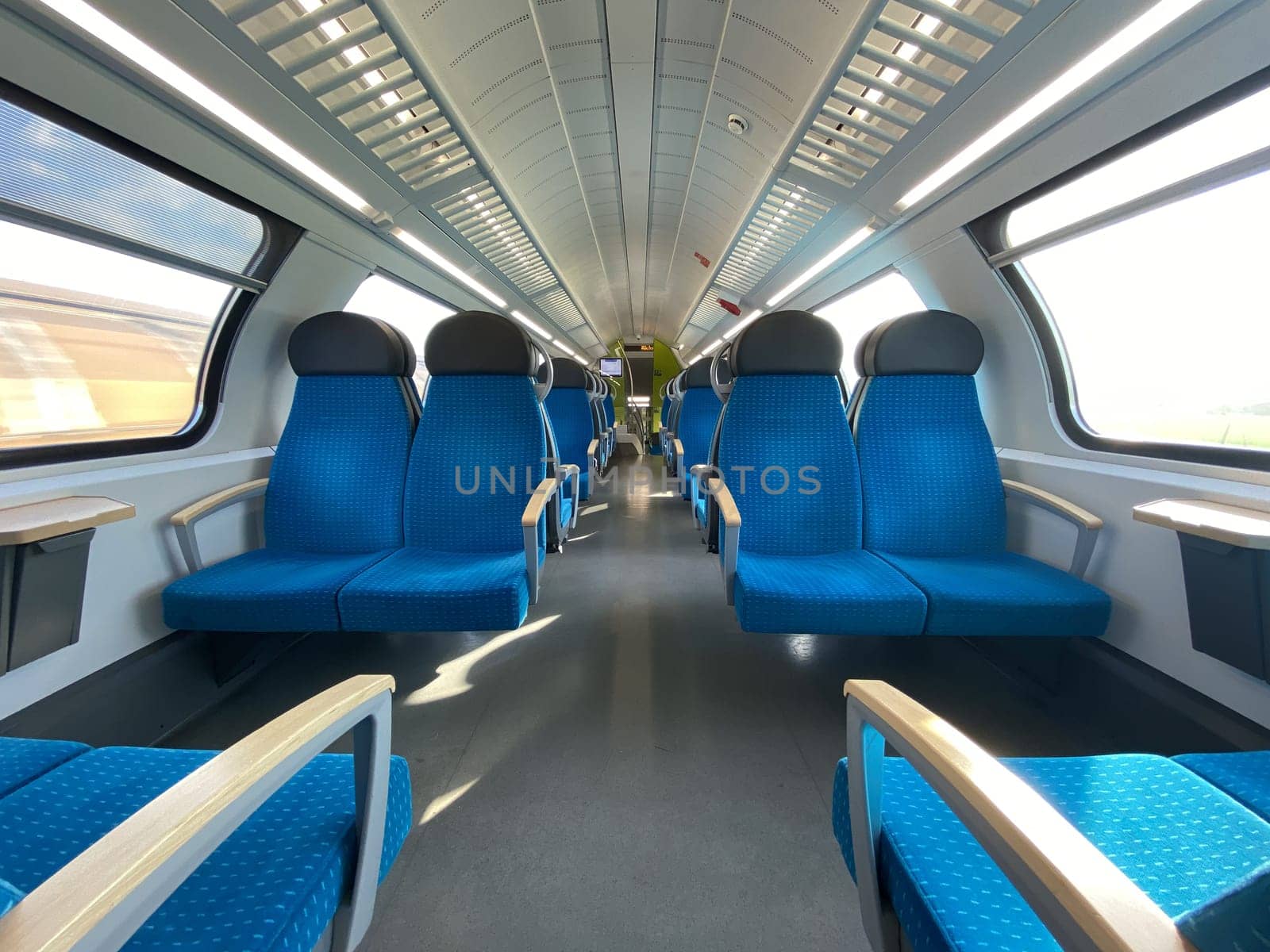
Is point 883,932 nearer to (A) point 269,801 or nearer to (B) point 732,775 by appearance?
(B) point 732,775

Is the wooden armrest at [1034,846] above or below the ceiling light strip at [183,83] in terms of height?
below

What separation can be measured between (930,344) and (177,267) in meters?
3.65

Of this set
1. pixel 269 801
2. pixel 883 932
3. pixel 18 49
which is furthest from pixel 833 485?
pixel 18 49

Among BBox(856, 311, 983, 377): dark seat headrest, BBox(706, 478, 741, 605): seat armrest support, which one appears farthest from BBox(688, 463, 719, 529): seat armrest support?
BBox(856, 311, 983, 377): dark seat headrest

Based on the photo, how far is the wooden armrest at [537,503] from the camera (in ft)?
6.96

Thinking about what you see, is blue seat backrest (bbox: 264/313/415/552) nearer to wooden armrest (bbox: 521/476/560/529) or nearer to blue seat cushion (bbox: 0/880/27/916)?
wooden armrest (bbox: 521/476/560/529)

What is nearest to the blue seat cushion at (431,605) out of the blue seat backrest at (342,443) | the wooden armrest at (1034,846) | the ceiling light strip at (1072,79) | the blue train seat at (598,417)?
the blue seat backrest at (342,443)

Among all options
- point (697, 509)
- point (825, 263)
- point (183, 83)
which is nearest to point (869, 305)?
point (825, 263)

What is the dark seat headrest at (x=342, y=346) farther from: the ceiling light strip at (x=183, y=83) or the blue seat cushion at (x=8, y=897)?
the blue seat cushion at (x=8, y=897)

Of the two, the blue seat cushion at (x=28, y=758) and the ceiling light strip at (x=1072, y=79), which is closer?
the blue seat cushion at (x=28, y=758)

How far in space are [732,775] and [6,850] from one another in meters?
1.75

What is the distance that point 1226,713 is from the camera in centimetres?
160

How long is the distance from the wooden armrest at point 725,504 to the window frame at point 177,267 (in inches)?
102

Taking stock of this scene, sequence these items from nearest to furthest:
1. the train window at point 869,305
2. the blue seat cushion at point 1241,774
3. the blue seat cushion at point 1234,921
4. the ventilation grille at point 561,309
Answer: the blue seat cushion at point 1234,921, the blue seat cushion at point 1241,774, the train window at point 869,305, the ventilation grille at point 561,309
